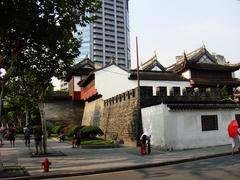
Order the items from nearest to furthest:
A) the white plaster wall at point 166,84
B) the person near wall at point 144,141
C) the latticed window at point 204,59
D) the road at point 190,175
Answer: the road at point 190,175
the person near wall at point 144,141
the white plaster wall at point 166,84
the latticed window at point 204,59

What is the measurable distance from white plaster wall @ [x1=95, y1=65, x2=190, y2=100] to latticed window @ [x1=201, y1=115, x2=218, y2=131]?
17.4 m

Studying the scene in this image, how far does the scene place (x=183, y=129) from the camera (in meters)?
21.7

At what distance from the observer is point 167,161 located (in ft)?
50.9

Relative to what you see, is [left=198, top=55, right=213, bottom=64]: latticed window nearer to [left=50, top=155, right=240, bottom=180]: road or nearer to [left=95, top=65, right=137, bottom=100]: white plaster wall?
[left=95, top=65, right=137, bottom=100]: white plaster wall

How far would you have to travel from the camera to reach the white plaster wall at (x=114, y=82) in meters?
40.9

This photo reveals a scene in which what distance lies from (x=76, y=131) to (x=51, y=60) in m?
12.5

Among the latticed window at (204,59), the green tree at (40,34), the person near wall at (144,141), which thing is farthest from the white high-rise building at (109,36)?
the person near wall at (144,141)

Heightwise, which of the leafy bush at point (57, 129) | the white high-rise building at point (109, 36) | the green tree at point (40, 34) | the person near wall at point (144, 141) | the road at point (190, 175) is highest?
the white high-rise building at point (109, 36)

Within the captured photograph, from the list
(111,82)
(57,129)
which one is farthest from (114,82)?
(57,129)

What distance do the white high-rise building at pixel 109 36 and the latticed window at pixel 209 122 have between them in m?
100

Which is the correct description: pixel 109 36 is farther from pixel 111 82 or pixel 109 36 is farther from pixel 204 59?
pixel 111 82

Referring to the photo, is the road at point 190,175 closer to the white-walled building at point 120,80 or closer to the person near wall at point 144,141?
the person near wall at point 144,141

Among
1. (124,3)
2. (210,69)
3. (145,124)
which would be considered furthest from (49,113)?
(124,3)

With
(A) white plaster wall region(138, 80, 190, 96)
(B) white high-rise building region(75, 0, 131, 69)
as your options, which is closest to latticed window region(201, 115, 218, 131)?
(A) white plaster wall region(138, 80, 190, 96)
